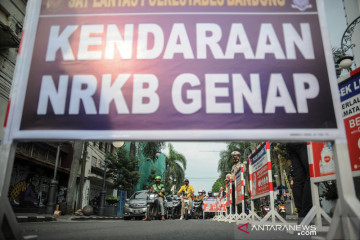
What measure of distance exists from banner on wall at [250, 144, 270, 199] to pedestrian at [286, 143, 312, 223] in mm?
797

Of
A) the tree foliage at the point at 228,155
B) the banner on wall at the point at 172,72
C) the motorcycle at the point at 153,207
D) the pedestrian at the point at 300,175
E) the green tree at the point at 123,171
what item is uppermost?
the tree foliage at the point at 228,155

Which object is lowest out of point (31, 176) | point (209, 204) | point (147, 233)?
point (147, 233)

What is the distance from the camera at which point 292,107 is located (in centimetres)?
262

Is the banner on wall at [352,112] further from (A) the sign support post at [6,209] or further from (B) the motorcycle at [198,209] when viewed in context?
(B) the motorcycle at [198,209]

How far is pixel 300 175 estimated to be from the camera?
4.62 metres

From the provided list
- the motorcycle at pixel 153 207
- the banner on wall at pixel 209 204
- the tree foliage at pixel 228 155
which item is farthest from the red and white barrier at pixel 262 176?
the tree foliage at pixel 228 155

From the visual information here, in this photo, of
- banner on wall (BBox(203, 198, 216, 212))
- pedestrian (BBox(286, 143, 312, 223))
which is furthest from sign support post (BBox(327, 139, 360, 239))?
banner on wall (BBox(203, 198, 216, 212))

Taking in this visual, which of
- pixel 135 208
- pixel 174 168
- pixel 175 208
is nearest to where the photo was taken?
pixel 135 208

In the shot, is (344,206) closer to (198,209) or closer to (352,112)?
(352,112)

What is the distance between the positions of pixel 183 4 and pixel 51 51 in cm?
144

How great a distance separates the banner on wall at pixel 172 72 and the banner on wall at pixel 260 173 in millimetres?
3136

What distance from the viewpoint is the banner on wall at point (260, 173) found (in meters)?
5.67

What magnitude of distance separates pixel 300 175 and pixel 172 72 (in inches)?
120

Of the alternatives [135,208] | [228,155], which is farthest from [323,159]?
[228,155]
